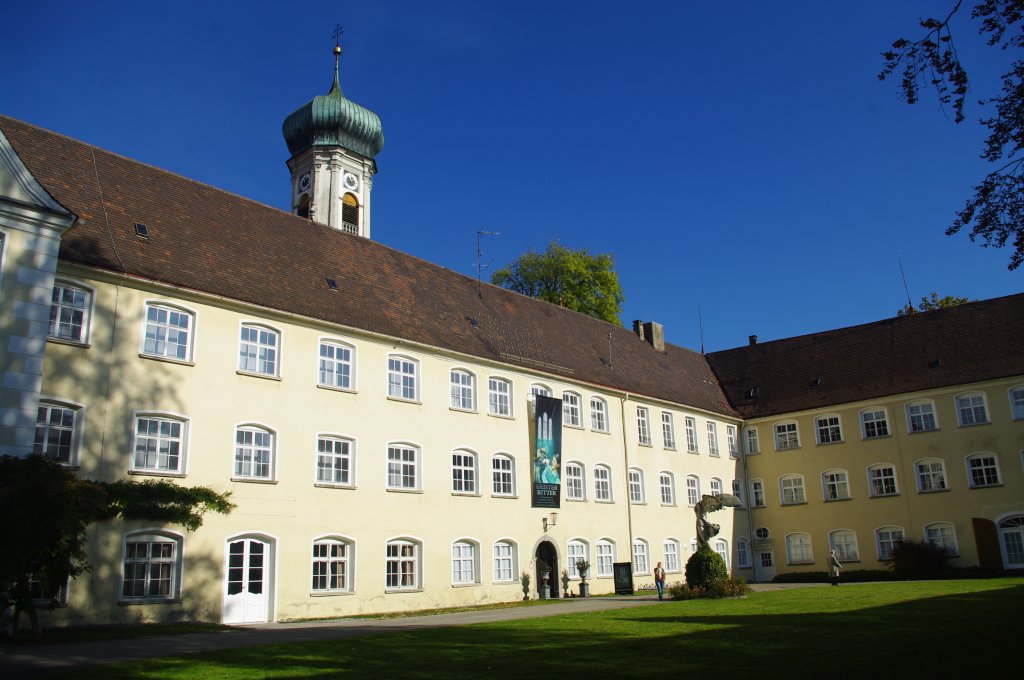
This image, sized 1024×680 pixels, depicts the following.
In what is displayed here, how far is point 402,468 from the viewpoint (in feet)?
87.4

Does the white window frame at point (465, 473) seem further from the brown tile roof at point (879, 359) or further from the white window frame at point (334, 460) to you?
the brown tile roof at point (879, 359)

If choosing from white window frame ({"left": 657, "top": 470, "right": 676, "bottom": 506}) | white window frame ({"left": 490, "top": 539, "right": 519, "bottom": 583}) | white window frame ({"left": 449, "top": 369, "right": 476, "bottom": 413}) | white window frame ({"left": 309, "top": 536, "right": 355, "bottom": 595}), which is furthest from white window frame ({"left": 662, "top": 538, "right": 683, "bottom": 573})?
white window frame ({"left": 309, "top": 536, "right": 355, "bottom": 595})

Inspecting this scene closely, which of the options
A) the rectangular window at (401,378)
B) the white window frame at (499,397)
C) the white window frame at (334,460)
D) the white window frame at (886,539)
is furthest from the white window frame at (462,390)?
the white window frame at (886,539)

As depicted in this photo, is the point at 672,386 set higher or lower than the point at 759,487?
higher

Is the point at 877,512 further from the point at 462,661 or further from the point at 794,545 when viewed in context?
the point at 462,661

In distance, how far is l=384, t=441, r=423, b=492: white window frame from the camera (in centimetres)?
2623

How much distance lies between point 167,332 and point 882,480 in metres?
31.3

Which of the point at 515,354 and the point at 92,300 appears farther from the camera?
the point at 515,354

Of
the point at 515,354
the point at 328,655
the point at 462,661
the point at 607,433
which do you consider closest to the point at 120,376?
the point at 328,655

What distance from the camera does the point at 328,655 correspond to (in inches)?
546

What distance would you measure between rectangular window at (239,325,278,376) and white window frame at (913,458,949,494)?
28.4m

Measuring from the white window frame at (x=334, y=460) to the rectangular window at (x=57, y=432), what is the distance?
6.49m

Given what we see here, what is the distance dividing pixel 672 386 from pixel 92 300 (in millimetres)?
27233

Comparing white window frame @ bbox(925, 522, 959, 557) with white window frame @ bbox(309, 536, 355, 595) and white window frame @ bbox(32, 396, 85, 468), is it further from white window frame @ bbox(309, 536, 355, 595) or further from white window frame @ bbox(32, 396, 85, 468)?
white window frame @ bbox(32, 396, 85, 468)
